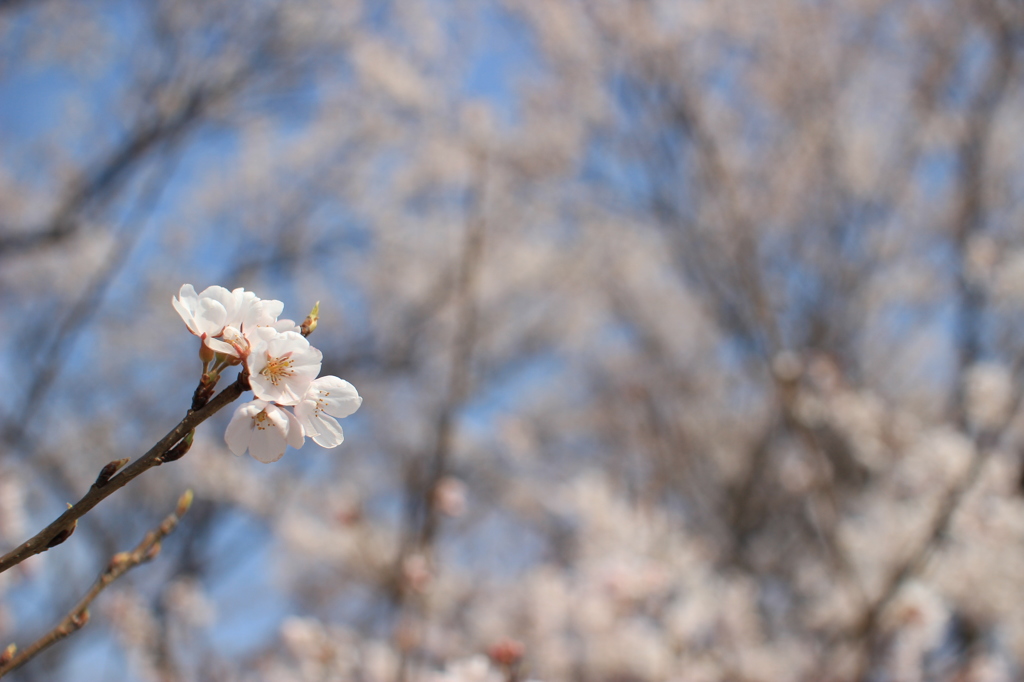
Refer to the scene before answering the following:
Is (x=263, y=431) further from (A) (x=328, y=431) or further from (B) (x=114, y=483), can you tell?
(B) (x=114, y=483)

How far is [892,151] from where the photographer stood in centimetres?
696

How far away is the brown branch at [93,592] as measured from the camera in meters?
0.86

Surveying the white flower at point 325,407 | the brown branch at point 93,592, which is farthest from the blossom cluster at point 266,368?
the brown branch at point 93,592

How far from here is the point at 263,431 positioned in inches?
34.5

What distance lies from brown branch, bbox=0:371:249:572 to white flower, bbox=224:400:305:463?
12cm

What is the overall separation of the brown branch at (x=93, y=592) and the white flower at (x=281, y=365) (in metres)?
0.26

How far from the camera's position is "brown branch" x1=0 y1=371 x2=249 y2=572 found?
0.67 m

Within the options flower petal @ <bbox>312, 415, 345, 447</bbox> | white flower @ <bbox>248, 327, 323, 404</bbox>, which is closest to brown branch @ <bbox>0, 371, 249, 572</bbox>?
white flower @ <bbox>248, 327, 323, 404</bbox>

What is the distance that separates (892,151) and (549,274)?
4.97 metres

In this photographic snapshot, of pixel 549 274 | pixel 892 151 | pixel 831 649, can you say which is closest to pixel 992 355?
pixel 892 151

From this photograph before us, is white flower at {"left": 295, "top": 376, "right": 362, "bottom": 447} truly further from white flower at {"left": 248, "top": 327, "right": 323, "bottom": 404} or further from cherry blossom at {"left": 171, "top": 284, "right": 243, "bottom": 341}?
cherry blossom at {"left": 171, "top": 284, "right": 243, "bottom": 341}

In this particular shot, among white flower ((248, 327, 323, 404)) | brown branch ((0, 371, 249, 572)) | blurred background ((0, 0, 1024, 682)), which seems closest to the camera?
brown branch ((0, 371, 249, 572))

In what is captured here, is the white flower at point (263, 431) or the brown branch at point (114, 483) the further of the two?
the white flower at point (263, 431)

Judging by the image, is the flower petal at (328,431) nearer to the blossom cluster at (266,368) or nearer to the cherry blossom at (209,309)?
the blossom cluster at (266,368)
